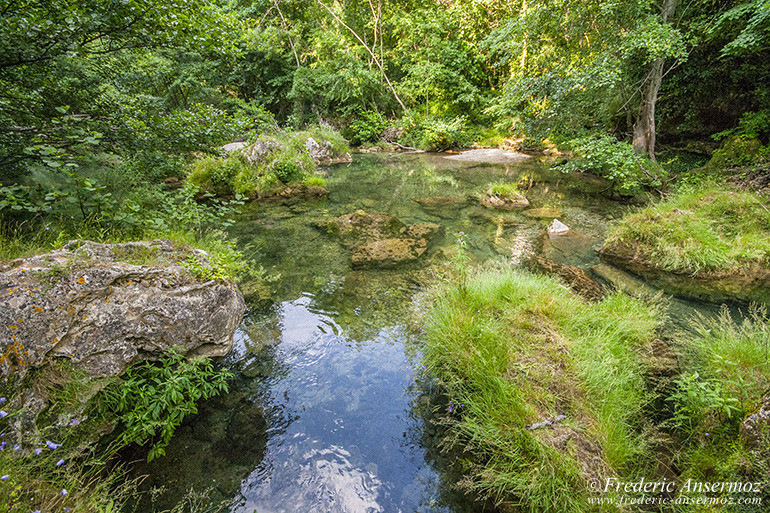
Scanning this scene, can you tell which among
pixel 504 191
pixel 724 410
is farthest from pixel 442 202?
pixel 724 410

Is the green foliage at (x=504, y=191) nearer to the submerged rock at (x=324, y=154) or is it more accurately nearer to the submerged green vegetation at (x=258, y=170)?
the submerged green vegetation at (x=258, y=170)

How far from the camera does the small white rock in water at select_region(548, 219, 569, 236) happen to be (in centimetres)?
782

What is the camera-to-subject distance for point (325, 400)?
11.8 ft

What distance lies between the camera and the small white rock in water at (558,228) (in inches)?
308

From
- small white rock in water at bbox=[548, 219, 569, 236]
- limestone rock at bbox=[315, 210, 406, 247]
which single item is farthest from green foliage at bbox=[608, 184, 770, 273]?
limestone rock at bbox=[315, 210, 406, 247]

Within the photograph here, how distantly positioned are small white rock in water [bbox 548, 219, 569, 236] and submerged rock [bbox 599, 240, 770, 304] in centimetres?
189

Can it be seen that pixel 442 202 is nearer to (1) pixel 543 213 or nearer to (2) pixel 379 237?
(1) pixel 543 213

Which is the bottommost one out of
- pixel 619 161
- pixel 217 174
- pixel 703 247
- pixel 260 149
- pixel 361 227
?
pixel 361 227

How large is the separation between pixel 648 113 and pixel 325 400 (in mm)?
12835

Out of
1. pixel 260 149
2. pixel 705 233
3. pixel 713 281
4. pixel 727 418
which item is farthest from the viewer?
pixel 260 149

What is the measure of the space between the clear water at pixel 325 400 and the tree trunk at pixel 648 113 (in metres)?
5.01

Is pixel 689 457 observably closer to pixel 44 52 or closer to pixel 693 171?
pixel 44 52

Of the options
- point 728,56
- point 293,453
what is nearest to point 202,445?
point 293,453

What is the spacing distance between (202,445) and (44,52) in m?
4.44
